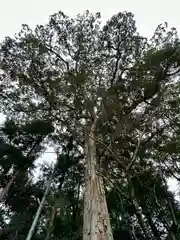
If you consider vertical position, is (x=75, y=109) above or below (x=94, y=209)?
above

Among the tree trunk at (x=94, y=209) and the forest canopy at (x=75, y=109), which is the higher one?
the forest canopy at (x=75, y=109)

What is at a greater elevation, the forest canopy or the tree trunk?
the forest canopy

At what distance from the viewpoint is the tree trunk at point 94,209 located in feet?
8.14

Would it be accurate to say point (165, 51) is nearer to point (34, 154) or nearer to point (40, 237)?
point (34, 154)

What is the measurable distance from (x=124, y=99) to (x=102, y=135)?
1.63m

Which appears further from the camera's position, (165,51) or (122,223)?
(122,223)

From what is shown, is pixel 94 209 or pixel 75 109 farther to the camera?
pixel 75 109

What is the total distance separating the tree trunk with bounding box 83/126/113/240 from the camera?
2482 millimetres

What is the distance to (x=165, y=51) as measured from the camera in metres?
→ 5.71

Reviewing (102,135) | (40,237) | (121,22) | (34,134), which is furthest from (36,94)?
(40,237)

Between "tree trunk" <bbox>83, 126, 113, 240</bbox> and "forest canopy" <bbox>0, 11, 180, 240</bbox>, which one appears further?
"forest canopy" <bbox>0, 11, 180, 240</bbox>

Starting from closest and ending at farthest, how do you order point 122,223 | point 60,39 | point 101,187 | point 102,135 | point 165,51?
Result: point 101,187 → point 102,135 → point 165,51 → point 122,223 → point 60,39

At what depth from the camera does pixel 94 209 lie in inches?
112

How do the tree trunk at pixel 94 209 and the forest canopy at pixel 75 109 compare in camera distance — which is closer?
the tree trunk at pixel 94 209
